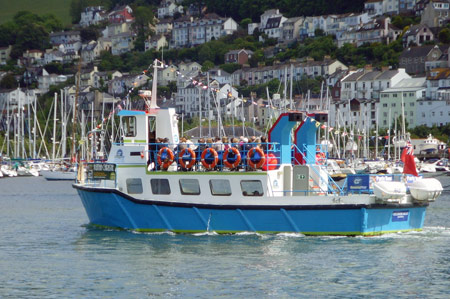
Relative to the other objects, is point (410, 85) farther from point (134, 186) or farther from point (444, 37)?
point (134, 186)

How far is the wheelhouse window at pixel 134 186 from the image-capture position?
32.8 m

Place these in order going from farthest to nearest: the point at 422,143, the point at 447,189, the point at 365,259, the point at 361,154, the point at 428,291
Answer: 1. the point at 422,143
2. the point at 361,154
3. the point at 447,189
4. the point at 365,259
5. the point at 428,291

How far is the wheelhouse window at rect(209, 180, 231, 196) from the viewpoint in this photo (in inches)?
1244

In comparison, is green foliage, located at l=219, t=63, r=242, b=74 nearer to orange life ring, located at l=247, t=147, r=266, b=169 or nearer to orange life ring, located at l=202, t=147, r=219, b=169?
orange life ring, located at l=202, t=147, r=219, b=169

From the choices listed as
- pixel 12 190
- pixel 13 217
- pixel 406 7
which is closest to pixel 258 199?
pixel 13 217

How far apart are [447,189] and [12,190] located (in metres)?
31.4

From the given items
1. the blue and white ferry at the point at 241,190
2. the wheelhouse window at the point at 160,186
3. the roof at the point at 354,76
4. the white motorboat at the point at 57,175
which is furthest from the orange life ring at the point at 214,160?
the roof at the point at 354,76

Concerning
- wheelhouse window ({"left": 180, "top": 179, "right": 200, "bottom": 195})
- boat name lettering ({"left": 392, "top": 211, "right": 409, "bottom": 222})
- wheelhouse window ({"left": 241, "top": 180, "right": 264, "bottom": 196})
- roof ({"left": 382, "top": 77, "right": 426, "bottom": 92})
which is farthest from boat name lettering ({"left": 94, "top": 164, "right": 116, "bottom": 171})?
roof ({"left": 382, "top": 77, "right": 426, "bottom": 92})

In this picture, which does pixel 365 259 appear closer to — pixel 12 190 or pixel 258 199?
pixel 258 199

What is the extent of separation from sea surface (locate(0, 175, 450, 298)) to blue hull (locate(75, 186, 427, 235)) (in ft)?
1.01

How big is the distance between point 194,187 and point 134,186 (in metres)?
2.19

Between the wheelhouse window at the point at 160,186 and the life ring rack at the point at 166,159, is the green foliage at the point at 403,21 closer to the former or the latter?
the life ring rack at the point at 166,159

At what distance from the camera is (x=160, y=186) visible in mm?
32438

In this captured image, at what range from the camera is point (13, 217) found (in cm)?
4388
